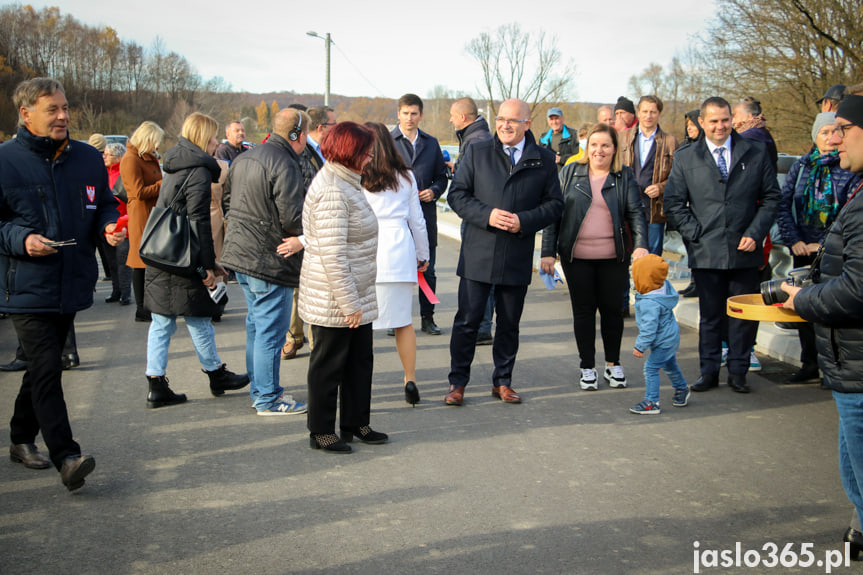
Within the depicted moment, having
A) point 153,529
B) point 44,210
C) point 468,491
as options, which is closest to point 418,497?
point 468,491

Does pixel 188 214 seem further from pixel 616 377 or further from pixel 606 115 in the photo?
pixel 606 115

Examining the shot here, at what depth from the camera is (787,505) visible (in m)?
4.09

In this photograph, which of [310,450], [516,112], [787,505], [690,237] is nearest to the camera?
[787,505]

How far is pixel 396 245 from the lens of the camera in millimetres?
5719

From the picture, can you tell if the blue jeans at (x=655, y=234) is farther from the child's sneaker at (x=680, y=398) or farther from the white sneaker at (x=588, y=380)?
the child's sneaker at (x=680, y=398)

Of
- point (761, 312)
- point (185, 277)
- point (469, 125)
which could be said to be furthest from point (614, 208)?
point (185, 277)

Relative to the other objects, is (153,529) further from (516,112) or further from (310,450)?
(516,112)

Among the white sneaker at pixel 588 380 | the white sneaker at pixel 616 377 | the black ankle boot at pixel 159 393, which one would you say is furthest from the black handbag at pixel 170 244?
the white sneaker at pixel 616 377

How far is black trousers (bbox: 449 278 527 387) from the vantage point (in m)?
6.02

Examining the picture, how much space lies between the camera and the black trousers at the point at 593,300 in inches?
250

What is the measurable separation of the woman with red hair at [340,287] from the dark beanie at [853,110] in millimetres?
2627

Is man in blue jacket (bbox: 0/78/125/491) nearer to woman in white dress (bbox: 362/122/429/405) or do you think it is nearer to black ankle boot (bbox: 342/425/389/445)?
black ankle boot (bbox: 342/425/389/445)

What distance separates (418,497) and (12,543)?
1982 mm

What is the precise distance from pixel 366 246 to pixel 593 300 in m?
2.43
